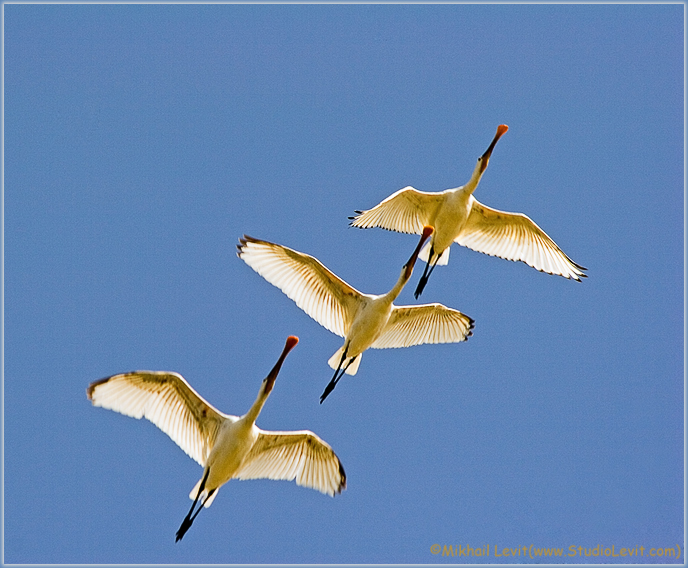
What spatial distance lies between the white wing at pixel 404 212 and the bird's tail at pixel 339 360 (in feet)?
6.86

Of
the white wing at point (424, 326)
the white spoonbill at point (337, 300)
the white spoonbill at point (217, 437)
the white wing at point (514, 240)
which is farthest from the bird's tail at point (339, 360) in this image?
the white wing at point (514, 240)

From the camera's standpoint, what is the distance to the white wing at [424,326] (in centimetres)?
1445

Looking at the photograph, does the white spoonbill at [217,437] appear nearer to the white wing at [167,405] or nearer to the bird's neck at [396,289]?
the white wing at [167,405]

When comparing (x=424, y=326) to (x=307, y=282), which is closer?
(x=307, y=282)

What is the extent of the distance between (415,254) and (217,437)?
12.9ft

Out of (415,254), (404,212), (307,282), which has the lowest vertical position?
(307,282)

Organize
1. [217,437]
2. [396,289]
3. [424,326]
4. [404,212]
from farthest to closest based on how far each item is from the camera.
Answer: [404,212]
[424,326]
[396,289]
[217,437]

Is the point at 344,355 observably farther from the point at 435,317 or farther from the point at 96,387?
the point at 96,387

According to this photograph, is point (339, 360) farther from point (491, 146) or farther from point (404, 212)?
point (491, 146)

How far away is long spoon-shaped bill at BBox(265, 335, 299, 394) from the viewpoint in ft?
40.3

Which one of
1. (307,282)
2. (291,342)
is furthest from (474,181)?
(291,342)

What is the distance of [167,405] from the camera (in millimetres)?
12367

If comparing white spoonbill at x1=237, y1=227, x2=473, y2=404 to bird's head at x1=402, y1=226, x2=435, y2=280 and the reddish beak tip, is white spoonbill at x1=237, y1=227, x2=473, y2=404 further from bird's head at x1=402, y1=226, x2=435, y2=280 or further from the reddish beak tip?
the reddish beak tip

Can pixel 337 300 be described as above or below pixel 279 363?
above
